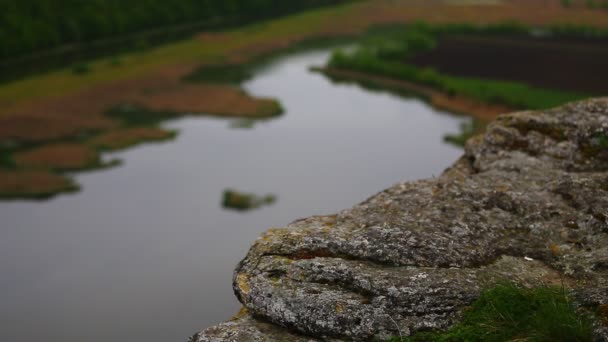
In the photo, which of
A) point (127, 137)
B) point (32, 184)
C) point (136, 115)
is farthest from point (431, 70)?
point (32, 184)

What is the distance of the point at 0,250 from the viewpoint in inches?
1169

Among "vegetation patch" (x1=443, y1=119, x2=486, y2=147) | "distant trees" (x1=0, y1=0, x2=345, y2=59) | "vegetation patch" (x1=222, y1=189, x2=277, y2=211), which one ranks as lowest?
"vegetation patch" (x1=443, y1=119, x2=486, y2=147)

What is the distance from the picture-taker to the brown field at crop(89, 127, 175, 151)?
139ft

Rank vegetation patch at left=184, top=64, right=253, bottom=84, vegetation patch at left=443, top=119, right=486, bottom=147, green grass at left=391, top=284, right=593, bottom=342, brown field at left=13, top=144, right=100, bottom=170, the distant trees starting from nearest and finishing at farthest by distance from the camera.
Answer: green grass at left=391, top=284, right=593, bottom=342 < brown field at left=13, top=144, right=100, bottom=170 < vegetation patch at left=443, top=119, right=486, bottom=147 < vegetation patch at left=184, top=64, right=253, bottom=84 < the distant trees

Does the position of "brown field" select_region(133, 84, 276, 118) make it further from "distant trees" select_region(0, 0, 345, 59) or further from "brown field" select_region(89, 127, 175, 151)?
"distant trees" select_region(0, 0, 345, 59)

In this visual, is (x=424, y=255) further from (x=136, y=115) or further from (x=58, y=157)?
(x=136, y=115)

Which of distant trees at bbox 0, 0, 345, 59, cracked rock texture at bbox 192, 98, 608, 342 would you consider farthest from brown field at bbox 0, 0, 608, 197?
cracked rock texture at bbox 192, 98, 608, 342

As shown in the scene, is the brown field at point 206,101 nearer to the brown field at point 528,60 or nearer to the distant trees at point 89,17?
the brown field at point 528,60

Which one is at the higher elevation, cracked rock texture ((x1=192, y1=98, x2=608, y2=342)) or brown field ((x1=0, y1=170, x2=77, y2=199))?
cracked rock texture ((x1=192, y1=98, x2=608, y2=342))

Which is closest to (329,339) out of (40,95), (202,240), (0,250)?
(202,240)

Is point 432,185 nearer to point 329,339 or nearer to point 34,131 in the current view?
point 329,339

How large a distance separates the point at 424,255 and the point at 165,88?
47.8m

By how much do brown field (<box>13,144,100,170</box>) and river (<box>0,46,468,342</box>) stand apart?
1623mm

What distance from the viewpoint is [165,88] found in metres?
54.6
